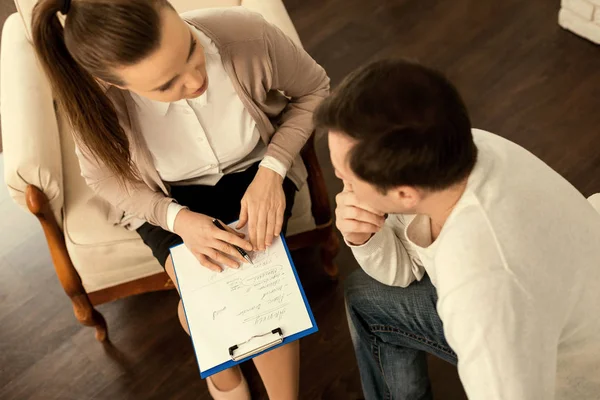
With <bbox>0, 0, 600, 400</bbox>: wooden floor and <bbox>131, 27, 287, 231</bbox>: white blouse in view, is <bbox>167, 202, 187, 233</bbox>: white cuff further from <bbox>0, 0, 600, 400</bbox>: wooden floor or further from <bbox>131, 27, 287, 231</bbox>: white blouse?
<bbox>0, 0, 600, 400</bbox>: wooden floor

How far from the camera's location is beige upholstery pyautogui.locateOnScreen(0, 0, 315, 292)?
1330mm

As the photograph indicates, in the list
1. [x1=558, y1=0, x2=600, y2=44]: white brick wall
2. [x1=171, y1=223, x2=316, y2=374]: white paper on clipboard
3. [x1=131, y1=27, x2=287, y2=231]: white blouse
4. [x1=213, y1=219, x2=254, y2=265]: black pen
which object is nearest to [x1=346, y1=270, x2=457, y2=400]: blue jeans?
[x1=171, y1=223, x2=316, y2=374]: white paper on clipboard

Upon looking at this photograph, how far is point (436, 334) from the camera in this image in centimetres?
110

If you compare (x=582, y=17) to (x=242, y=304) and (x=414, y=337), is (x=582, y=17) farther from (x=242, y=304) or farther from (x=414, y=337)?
(x=242, y=304)

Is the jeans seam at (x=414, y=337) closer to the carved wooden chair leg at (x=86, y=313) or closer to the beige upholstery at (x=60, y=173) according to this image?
the beige upholstery at (x=60, y=173)

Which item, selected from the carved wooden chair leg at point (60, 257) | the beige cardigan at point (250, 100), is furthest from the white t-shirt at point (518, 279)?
the carved wooden chair leg at point (60, 257)

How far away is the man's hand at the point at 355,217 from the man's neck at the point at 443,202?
0.44ft

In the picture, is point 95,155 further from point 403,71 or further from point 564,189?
point 564,189

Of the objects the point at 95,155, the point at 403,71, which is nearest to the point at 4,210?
the point at 95,155

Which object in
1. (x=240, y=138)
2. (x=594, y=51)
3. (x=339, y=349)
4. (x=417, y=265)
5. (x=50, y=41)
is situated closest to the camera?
(x=50, y=41)

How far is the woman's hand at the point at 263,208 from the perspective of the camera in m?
1.23

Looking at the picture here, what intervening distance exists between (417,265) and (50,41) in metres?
0.80

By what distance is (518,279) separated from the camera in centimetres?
75

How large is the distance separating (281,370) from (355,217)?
1.64ft
